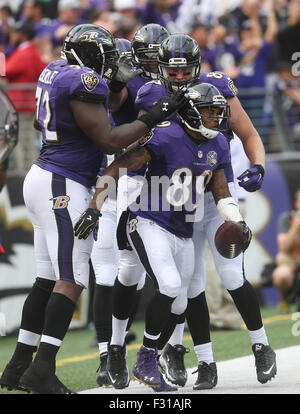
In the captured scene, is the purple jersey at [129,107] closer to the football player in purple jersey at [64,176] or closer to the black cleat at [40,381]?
the football player in purple jersey at [64,176]

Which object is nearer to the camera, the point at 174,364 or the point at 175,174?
the point at 175,174

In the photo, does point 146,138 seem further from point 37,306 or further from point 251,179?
point 37,306

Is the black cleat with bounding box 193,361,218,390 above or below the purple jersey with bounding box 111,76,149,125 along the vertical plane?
below

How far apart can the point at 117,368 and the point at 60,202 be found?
112 centimetres

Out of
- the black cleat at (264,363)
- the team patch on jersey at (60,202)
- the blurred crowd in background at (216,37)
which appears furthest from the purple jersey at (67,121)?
the blurred crowd in background at (216,37)

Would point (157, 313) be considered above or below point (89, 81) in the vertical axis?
below

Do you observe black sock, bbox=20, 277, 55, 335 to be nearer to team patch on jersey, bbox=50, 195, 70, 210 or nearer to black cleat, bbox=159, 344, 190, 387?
team patch on jersey, bbox=50, 195, 70, 210

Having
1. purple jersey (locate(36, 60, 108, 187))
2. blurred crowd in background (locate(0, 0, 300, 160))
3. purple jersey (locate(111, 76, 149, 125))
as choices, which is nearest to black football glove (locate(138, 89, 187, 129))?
purple jersey (locate(36, 60, 108, 187))

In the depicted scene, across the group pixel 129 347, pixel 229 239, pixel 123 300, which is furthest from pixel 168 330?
pixel 129 347

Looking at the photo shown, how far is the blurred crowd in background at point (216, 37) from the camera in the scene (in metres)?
10.0

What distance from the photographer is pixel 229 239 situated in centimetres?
534

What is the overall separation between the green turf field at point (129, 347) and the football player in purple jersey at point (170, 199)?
75 centimetres

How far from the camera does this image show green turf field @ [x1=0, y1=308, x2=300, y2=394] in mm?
6496

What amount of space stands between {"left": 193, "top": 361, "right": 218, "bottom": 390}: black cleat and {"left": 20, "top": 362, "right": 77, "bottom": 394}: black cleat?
91 centimetres
